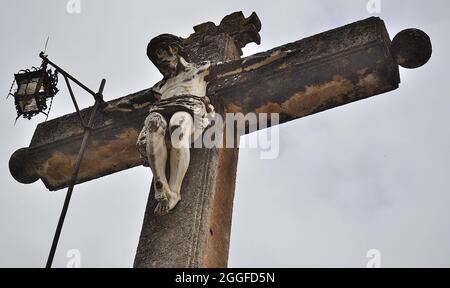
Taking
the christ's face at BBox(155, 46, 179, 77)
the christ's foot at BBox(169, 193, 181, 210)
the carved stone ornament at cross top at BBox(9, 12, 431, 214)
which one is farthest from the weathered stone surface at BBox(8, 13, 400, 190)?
the christ's foot at BBox(169, 193, 181, 210)

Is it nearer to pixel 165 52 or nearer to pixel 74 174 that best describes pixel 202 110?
pixel 165 52

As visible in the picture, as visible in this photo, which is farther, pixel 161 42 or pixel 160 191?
pixel 161 42

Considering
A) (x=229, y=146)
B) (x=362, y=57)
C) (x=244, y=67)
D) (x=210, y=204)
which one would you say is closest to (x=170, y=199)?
(x=210, y=204)

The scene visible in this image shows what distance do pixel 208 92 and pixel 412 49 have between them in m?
1.62

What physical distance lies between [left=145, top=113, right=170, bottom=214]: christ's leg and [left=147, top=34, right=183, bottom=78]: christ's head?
0.67 meters

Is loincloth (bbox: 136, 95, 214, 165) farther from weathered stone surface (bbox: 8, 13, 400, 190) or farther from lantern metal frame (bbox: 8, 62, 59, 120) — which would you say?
lantern metal frame (bbox: 8, 62, 59, 120)

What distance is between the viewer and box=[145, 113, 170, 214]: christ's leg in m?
4.93

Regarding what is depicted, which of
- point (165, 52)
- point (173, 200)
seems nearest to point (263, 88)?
point (165, 52)

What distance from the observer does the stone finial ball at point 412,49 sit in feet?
17.5

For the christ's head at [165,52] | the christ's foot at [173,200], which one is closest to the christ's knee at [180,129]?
the christ's foot at [173,200]

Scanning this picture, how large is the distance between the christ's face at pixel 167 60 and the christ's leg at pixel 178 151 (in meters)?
0.73

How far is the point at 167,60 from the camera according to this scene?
19.2 feet

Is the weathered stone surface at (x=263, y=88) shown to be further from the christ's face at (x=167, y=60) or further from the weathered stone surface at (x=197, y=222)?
the weathered stone surface at (x=197, y=222)

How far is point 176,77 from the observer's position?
5.81 meters
